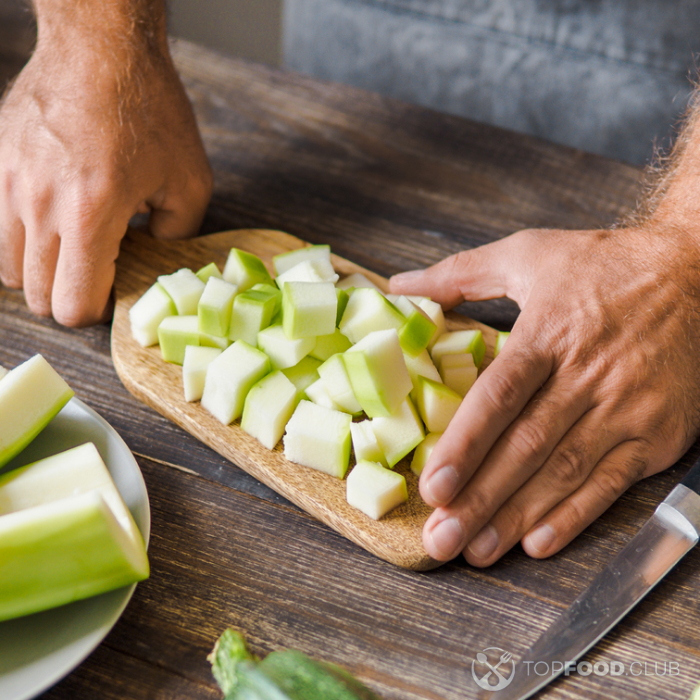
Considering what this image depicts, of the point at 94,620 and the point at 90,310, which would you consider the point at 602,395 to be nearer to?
the point at 94,620

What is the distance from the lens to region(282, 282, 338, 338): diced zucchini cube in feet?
3.45

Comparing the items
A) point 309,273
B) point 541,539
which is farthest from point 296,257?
point 541,539

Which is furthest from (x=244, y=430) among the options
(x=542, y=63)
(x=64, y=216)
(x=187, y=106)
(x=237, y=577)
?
(x=542, y=63)

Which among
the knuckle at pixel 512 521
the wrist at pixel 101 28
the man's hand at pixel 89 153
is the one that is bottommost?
the knuckle at pixel 512 521

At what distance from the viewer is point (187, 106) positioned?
4.59 feet

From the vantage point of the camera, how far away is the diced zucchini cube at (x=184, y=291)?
1.16m

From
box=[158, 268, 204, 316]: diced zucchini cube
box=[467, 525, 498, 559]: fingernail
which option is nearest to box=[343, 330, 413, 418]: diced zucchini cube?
box=[467, 525, 498, 559]: fingernail

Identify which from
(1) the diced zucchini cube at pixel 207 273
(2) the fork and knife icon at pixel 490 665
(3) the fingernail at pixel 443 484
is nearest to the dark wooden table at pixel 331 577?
(2) the fork and knife icon at pixel 490 665

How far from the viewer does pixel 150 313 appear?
1.16 m

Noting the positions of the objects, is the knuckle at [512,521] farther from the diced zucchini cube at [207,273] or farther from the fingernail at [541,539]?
the diced zucchini cube at [207,273]

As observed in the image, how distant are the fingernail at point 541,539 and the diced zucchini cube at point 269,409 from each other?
1.30 feet

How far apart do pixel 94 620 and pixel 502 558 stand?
0.52 metres

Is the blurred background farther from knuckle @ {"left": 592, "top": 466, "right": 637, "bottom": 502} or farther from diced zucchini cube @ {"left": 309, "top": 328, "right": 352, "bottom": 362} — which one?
knuckle @ {"left": 592, "top": 466, "right": 637, "bottom": 502}

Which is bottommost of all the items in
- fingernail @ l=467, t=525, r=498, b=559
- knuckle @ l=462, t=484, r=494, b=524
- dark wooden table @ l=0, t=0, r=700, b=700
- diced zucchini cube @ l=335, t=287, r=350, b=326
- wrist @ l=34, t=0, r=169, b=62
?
dark wooden table @ l=0, t=0, r=700, b=700
